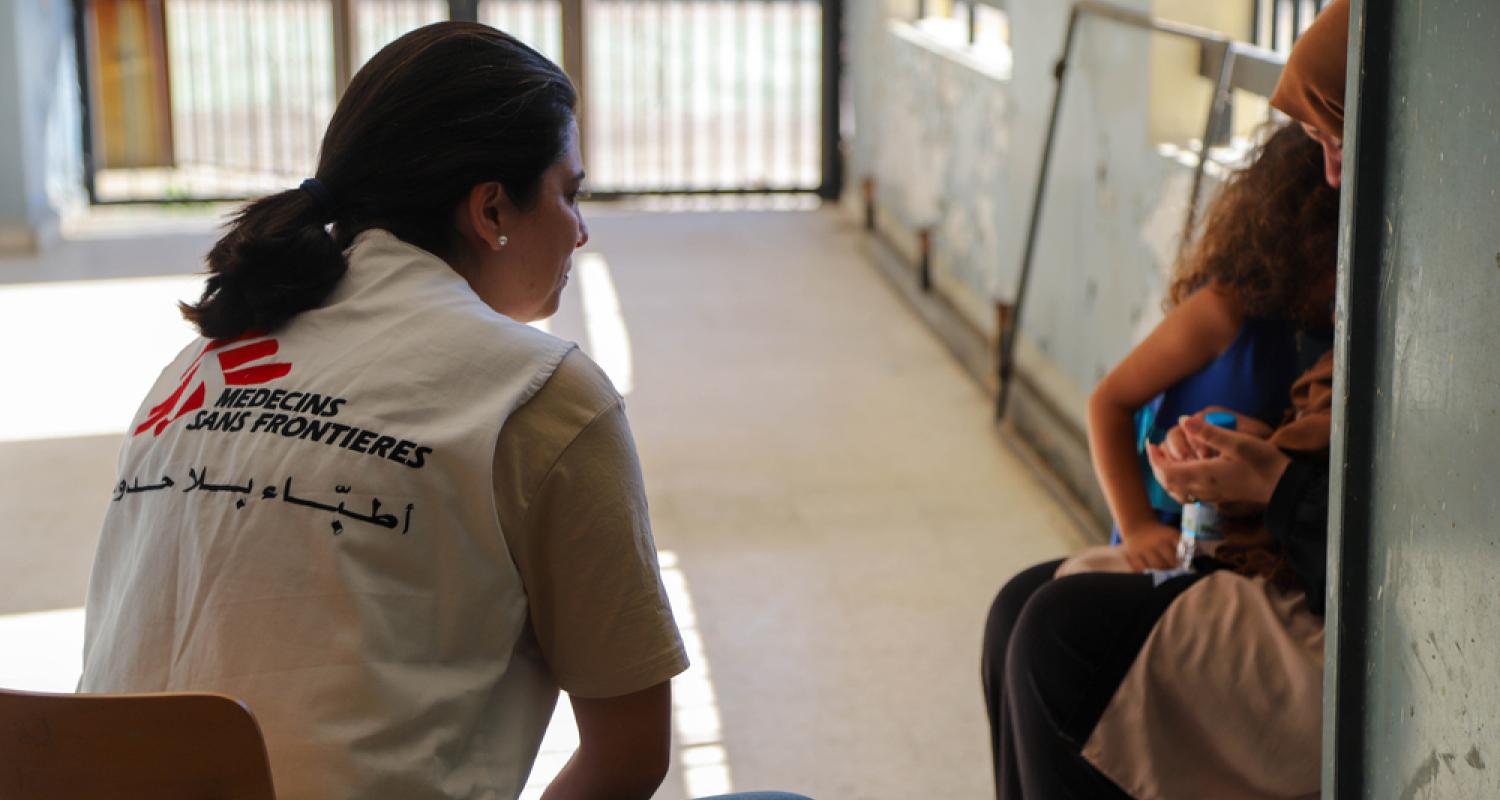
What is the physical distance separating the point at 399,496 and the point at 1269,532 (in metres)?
1.23

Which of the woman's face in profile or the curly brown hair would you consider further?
the curly brown hair

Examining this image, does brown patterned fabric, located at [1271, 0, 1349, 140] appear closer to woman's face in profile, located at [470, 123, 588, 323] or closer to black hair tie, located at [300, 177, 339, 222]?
woman's face in profile, located at [470, 123, 588, 323]

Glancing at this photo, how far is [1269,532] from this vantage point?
6.92 feet

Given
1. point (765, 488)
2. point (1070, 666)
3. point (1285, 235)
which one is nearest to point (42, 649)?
point (765, 488)

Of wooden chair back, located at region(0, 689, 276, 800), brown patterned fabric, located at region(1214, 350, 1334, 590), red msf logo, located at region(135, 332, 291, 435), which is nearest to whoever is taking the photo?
wooden chair back, located at region(0, 689, 276, 800)

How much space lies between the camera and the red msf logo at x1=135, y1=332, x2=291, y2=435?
1.38 metres

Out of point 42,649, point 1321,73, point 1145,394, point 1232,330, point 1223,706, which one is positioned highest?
point 1321,73

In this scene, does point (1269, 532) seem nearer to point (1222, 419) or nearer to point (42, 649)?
point (1222, 419)

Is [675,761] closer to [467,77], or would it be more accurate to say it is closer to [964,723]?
[964,723]

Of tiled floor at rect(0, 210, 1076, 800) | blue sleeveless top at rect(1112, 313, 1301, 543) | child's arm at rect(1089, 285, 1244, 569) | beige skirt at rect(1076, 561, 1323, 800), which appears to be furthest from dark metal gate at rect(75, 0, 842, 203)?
beige skirt at rect(1076, 561, 1323, 800)

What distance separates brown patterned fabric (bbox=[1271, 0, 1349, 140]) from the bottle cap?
49 cm

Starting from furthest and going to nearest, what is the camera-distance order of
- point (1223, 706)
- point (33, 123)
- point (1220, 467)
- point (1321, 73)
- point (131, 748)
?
point (33, 123)
point (1220, 467)
point (1223, 706)
point (1321, 73)
point (131, 748)

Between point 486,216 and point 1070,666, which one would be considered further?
point 1070,666

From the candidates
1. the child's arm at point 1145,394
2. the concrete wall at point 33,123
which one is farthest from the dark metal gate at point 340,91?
the child's arm at point 1145,394
